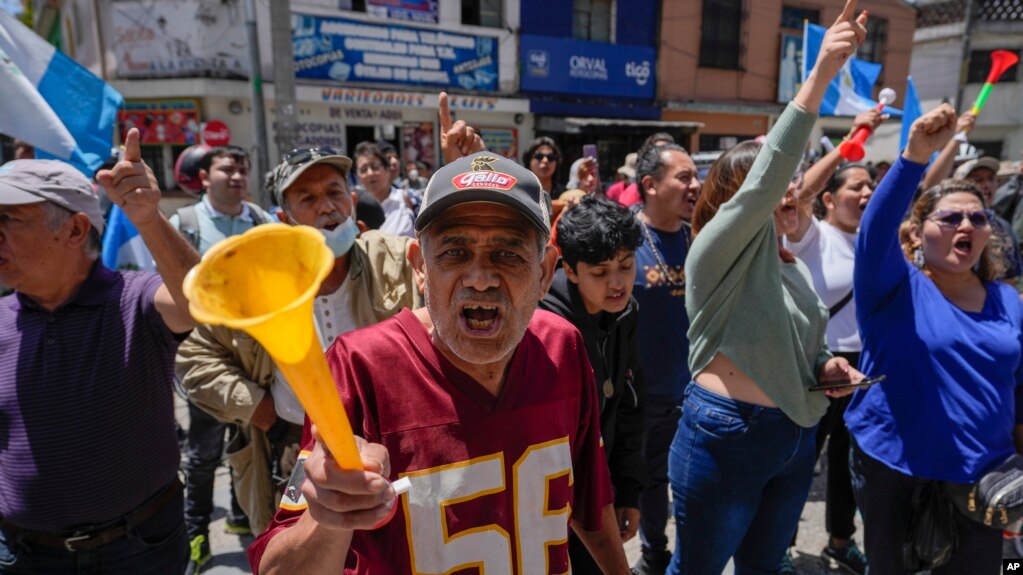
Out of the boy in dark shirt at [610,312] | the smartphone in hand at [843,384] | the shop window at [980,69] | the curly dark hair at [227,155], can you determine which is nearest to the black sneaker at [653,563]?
the boy in dark shirt at [610,312]

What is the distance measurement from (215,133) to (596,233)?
12.0 meters

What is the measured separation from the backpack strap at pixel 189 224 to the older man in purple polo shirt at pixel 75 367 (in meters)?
2.07

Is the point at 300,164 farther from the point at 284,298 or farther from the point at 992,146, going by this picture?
the point at 992,146

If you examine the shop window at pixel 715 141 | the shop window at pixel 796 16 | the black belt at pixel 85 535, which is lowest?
the black belt at pixel 85 535

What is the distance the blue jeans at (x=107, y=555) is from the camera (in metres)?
1.91

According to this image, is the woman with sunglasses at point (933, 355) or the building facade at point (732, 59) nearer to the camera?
the woman with sunglasses at point (933, 355)

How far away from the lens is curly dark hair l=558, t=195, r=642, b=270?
2.31m

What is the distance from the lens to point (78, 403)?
6.19 ft

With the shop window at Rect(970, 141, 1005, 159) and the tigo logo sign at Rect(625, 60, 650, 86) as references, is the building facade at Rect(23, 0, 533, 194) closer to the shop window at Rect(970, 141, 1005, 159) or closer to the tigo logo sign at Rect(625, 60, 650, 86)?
the tigo logo sign at Rect(625, 60, 650, 86)

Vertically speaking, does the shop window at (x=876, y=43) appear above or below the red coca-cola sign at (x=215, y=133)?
above

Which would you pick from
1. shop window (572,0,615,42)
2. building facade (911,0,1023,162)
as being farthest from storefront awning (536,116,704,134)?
building facade (911,0,1023,162)

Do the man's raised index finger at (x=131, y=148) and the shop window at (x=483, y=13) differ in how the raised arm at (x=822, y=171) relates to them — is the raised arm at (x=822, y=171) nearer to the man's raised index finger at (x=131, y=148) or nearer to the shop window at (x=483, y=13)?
the man's raised index finger at (x=131, y=148)

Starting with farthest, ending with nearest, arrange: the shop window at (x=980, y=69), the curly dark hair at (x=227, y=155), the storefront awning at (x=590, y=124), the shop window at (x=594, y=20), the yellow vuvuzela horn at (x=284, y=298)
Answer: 1. the shop window at (x=980, y=69)
2. the shop window at (x=594, y=20)
3. the storefront awning at (x=590, y=124)
4. the curly dark hair at (x=227, y=155)
5. the yellow vuvuzela horn at (x=284, y=298)

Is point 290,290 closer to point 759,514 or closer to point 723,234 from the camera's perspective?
point 723,234
